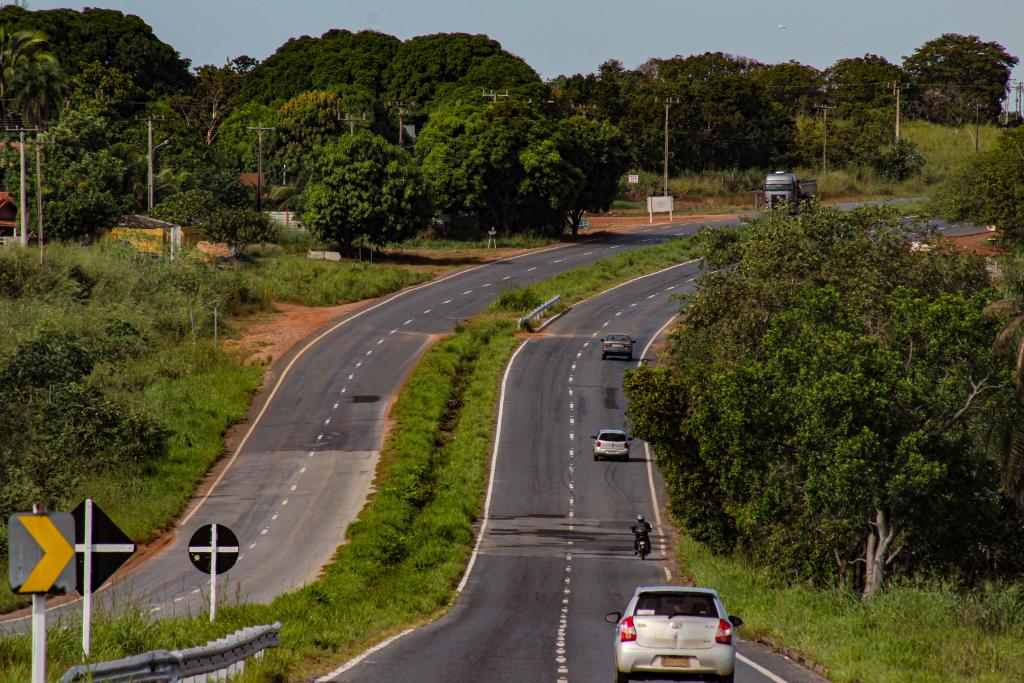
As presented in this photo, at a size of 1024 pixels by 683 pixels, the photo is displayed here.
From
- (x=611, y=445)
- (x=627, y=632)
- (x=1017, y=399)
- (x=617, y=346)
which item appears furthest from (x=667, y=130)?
(x=627, y=632)

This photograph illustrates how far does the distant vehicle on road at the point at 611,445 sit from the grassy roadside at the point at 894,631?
26474 millimetres

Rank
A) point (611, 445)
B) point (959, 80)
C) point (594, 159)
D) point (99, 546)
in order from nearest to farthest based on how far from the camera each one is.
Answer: point (99, 546) → point (611, 445) → point (594, 159) → point (959, 80)

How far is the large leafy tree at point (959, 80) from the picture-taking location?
585 feet

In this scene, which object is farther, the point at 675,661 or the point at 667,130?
the point at 667,130

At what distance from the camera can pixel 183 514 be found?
51.1m

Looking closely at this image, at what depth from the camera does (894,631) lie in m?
21.8

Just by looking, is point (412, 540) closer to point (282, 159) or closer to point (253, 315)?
point (253, 315)

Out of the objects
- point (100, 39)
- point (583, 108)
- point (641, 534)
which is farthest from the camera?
point (100, 39)

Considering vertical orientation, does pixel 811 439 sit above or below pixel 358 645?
above

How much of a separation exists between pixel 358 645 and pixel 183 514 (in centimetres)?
3062

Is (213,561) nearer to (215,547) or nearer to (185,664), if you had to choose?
(215,547)

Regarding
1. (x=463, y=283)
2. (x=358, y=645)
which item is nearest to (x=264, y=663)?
(x=358, y=645)

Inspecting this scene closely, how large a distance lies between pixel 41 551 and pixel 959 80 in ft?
617

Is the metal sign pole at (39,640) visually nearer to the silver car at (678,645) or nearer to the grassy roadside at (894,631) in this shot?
the silver car at (678,645)
